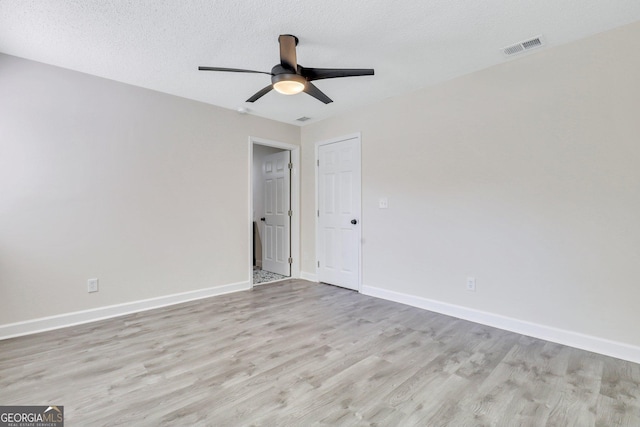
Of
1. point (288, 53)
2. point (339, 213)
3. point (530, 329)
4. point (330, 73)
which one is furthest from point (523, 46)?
point (339, 213)

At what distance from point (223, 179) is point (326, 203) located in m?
1.55

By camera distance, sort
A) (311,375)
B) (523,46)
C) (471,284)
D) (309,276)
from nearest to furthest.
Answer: (311,375) → (523,46) → (471,284) → (309,276)

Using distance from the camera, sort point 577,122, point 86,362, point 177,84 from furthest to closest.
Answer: point 177,84 → point 577,122 → point 86,362

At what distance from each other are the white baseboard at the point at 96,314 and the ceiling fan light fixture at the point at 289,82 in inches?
110

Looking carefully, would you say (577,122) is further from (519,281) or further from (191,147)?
(191,147)

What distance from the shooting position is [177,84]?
3.26 meters

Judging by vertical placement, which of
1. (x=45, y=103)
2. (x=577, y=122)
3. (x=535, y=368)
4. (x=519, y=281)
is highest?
(x=45, y=103)

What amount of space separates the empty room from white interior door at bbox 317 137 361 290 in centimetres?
14

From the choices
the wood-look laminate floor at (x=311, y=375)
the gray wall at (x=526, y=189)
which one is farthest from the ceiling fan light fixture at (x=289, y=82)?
the wood-look laminate floor at (x=311, y=375)

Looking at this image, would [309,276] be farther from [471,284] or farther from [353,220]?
[471,284]

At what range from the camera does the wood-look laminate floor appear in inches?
64.0

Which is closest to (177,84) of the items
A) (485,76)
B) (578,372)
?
(485,76)

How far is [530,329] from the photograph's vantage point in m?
2.65

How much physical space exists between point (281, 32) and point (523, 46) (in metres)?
2.08
